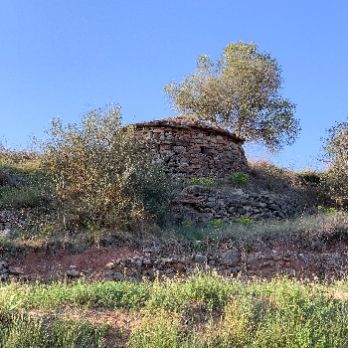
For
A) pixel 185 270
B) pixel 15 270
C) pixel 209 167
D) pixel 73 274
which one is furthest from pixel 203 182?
pixel 15 270

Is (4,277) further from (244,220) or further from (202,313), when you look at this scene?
(244,220)

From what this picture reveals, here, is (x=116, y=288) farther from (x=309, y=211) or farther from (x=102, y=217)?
(x=309, y=211)

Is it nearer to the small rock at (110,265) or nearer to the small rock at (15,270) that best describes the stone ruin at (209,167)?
the small rock at (110,265)

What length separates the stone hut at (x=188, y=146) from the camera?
16359mm

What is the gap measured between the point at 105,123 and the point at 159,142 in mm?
4237

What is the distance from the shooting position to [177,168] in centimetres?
1625

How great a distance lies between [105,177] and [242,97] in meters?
12.3

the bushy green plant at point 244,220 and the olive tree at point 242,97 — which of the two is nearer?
the bushy green plant at point 244,220

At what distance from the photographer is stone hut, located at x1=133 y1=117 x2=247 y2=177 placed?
53.7 feet

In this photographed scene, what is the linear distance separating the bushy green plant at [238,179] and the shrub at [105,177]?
4.05 metres

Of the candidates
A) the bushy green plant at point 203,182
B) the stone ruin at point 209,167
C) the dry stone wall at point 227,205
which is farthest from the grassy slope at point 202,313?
the bushy green plant at point 203,182

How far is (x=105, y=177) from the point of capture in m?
11.2

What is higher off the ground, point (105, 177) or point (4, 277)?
point (105, 177)

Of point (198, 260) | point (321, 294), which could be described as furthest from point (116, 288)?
point (198, 260)
